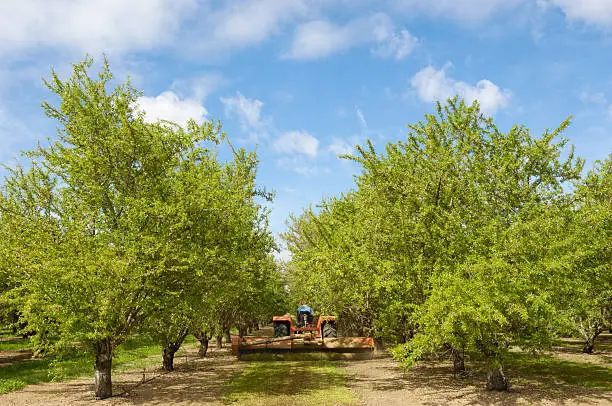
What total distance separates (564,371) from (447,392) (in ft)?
27.0

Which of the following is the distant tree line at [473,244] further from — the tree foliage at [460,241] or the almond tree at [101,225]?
the almond tree at [101,225]

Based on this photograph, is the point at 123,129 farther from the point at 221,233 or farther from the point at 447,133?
the point at 447,133

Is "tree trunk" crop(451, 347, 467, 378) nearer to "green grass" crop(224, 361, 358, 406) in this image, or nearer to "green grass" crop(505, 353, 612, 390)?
"green grass" crop(505, 353, 612, 390)

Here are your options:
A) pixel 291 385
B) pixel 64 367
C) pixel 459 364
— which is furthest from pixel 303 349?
pixel 64 367

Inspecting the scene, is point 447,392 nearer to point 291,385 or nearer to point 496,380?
point 496,380

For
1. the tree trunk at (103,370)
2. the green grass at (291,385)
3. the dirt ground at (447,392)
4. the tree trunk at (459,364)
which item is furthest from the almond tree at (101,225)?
the tree trunk at (459,364)

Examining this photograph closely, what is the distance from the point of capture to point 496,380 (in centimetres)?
1569

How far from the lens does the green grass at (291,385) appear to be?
49.6 feet

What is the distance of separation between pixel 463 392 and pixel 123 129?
15.9 metres

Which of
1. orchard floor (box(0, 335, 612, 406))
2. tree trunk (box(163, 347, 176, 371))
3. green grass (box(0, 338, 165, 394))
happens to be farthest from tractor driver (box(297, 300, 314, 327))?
tree trunk (box(163, 347, 176, 371))

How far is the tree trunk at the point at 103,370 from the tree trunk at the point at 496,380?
13666 mm

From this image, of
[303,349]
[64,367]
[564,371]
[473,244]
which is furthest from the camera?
[303,349]

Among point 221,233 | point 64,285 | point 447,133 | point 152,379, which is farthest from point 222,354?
point 447,133

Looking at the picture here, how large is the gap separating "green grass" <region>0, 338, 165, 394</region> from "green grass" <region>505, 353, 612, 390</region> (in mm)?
16625
